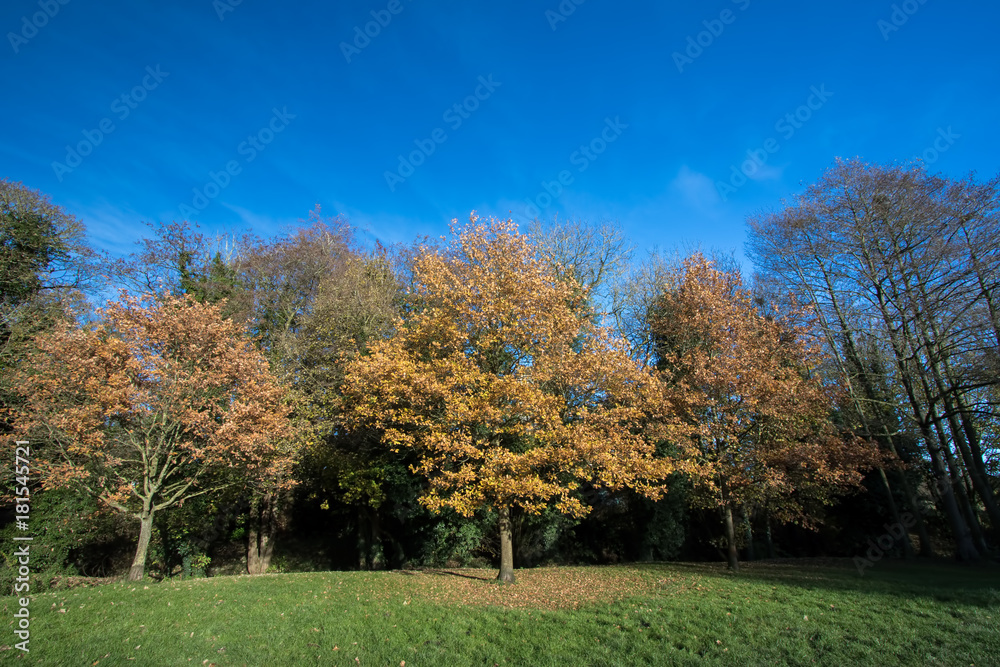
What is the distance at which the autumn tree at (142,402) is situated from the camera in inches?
495

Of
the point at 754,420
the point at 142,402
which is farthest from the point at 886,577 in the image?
the point at 142,402

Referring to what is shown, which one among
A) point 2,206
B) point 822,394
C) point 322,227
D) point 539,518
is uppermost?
point 322,227

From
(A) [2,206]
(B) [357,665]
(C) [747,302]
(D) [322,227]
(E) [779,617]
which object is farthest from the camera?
(D) [322,227]

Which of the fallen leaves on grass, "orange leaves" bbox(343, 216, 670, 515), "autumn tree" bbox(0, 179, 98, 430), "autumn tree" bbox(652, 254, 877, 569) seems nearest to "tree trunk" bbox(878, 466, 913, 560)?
"autumn tree" bbox(652, 254, 877, 569)

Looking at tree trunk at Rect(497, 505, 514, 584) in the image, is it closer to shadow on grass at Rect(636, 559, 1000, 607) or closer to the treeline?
the treeline

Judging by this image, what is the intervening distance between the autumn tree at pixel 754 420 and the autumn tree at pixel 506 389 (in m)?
1.73

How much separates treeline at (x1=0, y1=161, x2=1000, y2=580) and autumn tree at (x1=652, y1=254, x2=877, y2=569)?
3.6 inches

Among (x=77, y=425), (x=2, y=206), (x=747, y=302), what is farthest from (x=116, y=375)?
(x=747, y=302)

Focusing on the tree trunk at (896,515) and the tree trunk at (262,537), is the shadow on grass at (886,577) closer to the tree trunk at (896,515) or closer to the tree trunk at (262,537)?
the tree trunk at (896,515)

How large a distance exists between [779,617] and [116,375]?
15861 millimetres

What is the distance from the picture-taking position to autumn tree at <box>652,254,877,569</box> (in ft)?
44.2

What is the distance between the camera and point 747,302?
16.1 metres

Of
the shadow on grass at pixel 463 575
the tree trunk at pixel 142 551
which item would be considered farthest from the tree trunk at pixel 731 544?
the tree trunk at pixel 142 551

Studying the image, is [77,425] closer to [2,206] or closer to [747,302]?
[2,206]
